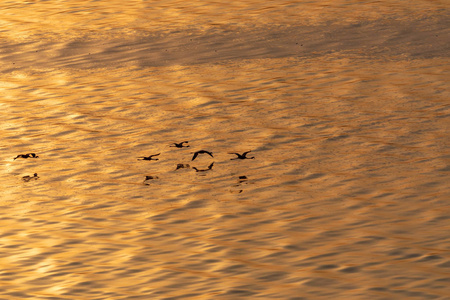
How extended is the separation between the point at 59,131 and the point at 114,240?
3.03m

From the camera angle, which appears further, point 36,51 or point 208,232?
point 36,51

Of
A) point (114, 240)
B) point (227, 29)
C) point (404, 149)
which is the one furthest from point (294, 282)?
point (227, 29)

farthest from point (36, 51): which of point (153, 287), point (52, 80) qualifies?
point (153, 287)

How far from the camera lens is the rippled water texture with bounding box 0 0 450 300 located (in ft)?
18.6

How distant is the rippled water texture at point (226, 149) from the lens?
18.6ft

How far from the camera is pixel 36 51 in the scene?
12031mm

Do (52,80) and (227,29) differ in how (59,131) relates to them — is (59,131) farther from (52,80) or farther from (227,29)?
(227,29)

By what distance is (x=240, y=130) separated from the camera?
346 inches

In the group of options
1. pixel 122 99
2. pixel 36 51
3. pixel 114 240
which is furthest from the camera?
pixel 36 51

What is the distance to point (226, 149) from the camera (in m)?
8.27

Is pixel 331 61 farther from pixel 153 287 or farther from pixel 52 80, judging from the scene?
pixel 153 287

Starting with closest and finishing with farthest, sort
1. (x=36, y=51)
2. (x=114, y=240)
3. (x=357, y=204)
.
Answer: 1. (x=114, y=240)
2. (x=357, y=204)
3. (x=36, y=51)

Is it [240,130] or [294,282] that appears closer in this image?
[294,282]

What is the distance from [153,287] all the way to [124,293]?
0.19 metres
